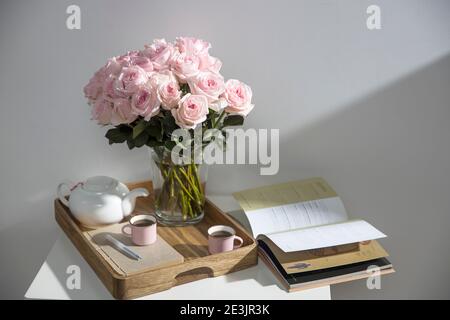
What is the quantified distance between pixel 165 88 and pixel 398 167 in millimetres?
772

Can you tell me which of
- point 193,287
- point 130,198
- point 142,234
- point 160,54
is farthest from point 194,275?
point 160,54

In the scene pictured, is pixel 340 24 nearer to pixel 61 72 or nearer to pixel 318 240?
pixel 318 240

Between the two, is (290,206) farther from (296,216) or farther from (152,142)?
(152,142)

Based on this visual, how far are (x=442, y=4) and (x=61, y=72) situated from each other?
1.02 metres

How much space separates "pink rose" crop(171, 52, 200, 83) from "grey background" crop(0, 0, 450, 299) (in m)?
0.25

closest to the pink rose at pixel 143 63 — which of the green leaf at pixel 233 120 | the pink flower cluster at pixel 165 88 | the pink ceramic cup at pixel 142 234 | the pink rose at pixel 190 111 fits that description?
the pink flower cluster at pixel 165 88

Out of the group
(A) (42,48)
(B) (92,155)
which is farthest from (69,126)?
(A) (42,48)

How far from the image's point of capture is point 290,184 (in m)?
1.61

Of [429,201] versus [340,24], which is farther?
[429,201]

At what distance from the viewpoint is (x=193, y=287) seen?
1.25 m

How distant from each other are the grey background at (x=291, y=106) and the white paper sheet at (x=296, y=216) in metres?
0.17

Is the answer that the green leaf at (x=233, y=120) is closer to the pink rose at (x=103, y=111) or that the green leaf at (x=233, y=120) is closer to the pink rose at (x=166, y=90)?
the pink rose at (x=166, y=90)

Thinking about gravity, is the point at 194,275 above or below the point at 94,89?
below
